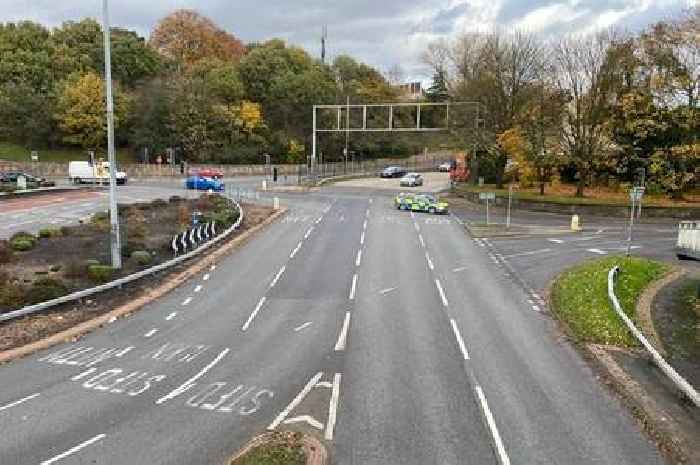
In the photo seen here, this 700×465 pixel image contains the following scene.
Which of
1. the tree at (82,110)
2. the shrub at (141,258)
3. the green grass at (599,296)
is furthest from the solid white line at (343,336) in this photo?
the tree at (82,110)

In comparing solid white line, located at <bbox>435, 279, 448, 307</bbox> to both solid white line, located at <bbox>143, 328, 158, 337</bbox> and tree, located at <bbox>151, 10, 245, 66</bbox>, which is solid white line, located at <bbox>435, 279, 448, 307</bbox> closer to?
solid white line, located at <bbox>143, 328, 158, 337</bbox>

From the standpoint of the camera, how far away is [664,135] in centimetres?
5334

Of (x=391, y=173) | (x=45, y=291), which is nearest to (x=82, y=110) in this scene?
(x=391, y=173)

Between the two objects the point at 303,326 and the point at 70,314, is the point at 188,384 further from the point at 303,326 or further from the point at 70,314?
the point at 70,314

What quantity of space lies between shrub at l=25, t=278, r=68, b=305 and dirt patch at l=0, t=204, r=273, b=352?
1.47 feet

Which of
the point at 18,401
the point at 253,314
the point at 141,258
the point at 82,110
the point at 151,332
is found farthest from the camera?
the point at 82,110

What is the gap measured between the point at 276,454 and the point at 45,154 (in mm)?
85138

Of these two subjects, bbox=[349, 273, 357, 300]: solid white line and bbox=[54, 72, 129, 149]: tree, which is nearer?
bbox=[349, 273, 357, 300]: solid white line

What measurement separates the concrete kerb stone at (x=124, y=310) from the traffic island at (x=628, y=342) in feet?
45.4

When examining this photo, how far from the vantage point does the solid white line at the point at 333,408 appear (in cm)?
1206

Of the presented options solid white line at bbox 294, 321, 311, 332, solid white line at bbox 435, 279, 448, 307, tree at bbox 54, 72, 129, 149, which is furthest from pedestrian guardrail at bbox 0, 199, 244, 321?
tree at bbox 54, 72, 129, 149

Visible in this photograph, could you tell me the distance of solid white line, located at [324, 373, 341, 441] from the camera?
12062 millimetres

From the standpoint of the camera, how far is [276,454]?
10.6 m

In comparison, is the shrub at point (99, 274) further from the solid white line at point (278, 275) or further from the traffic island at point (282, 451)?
the traffic island at point (282, 451)
